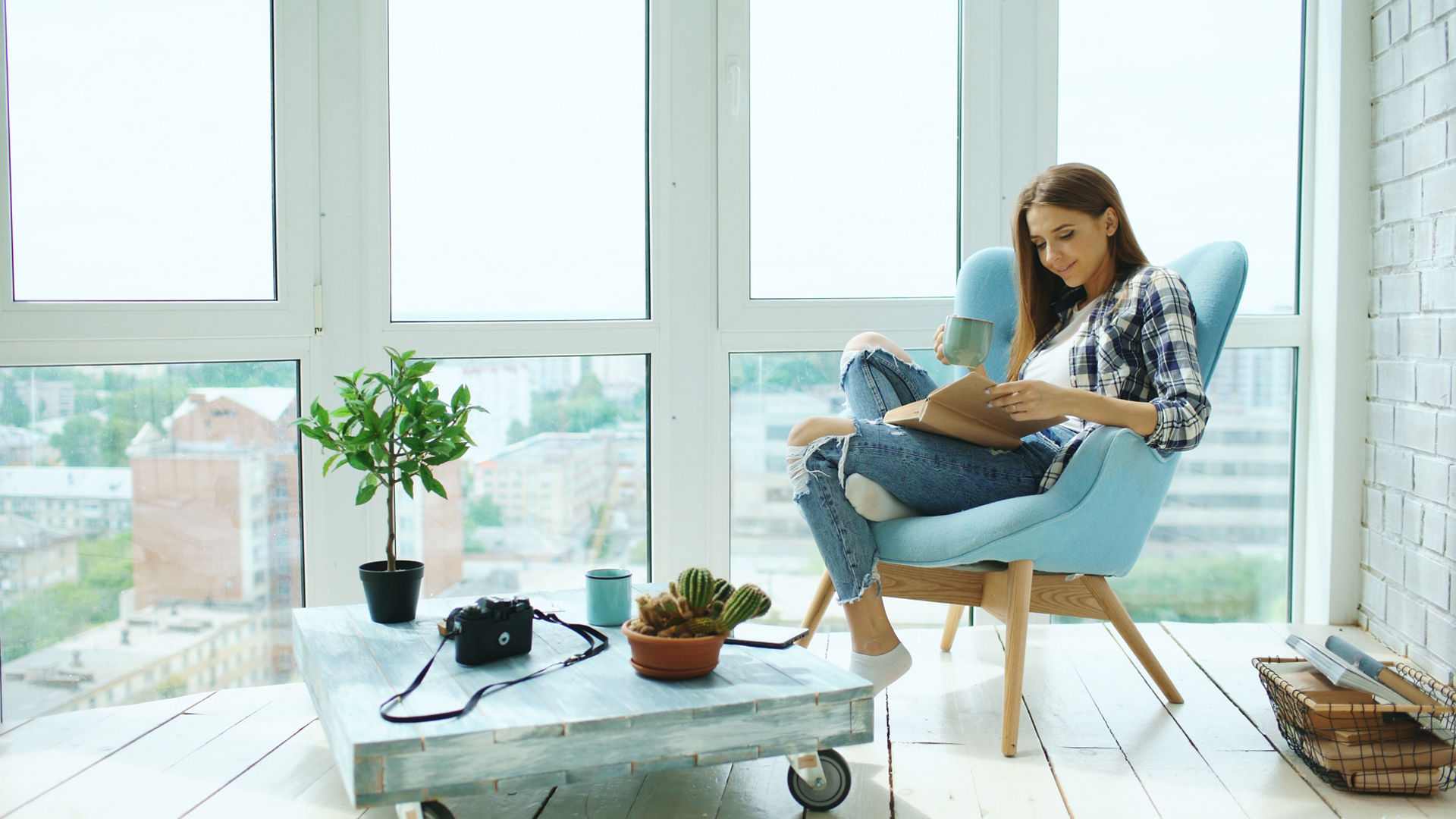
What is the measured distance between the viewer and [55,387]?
7.24 feet

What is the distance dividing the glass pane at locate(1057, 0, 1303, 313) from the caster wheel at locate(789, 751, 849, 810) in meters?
1.73

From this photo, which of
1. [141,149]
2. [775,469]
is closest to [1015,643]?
[775,469]

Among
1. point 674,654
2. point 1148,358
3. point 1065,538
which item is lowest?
point 674,654

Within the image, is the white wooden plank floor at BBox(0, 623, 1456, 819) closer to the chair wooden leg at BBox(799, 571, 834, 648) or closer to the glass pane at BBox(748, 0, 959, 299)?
the chair wooden leg at BBox(799, 571, 834, 648)

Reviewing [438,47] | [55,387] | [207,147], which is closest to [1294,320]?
[438,47]

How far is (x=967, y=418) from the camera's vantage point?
189 centimetres

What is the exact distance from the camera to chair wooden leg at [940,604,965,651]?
→ 239 centimetres

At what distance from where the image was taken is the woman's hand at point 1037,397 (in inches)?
71.6

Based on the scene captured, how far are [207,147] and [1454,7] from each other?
8.96ft

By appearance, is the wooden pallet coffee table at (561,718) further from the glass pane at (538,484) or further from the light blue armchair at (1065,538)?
the glass pane at (538,484)

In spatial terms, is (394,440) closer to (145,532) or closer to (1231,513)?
(145,532)

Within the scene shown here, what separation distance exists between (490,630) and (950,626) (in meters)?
1.25

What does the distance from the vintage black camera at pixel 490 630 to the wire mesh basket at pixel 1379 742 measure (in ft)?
4.16

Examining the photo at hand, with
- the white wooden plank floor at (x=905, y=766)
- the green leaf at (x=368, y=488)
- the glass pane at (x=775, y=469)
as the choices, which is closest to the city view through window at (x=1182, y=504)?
the glass pane at (x=775, y=469)
